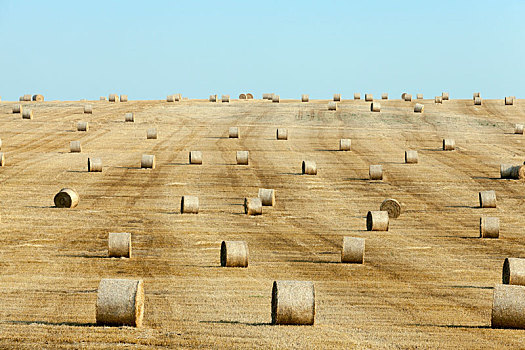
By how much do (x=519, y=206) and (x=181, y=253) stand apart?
17.6 m

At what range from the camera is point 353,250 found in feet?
82.2

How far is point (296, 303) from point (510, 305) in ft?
12.1

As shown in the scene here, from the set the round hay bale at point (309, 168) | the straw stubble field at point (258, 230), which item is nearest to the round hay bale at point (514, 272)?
the straw stubble field at point (258, 230)

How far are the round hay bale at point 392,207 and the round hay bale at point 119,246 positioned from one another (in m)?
12.5

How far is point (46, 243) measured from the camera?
92.9ft

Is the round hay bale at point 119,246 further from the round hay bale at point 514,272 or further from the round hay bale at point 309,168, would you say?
the round hay bale at point 309,168

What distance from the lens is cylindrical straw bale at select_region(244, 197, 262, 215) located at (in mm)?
35219

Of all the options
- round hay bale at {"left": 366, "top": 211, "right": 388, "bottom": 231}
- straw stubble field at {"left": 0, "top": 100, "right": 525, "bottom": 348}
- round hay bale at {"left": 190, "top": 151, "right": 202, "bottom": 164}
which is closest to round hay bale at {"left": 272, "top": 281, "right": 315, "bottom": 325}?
straw stubble field at {"left": 0, "top": 100, "right": 525, "bottom": 348}

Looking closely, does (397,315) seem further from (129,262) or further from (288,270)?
(129,262)

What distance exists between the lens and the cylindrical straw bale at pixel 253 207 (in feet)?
116

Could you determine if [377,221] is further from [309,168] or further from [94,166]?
[94,166]

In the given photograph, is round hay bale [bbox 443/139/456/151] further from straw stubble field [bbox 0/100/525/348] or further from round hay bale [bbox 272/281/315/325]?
round hay bale [bbox 272/281/315/325]

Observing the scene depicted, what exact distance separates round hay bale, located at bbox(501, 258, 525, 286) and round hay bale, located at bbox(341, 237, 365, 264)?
449 centimetres

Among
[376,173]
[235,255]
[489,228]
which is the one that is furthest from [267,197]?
[235,255]
